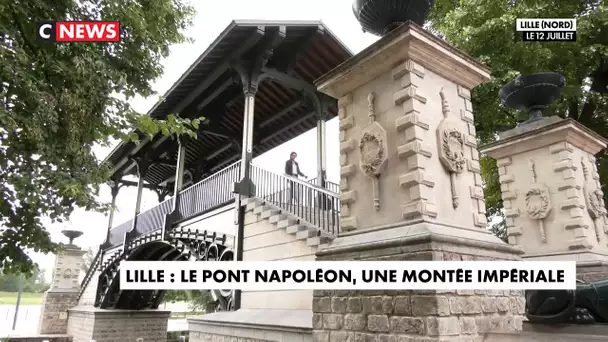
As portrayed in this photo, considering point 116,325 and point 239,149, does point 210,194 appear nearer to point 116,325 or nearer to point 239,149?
point 239,149

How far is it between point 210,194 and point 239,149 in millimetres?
5401

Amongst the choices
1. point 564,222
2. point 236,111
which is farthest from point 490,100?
point 236,111

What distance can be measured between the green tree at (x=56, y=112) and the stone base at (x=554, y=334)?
425 centimetres

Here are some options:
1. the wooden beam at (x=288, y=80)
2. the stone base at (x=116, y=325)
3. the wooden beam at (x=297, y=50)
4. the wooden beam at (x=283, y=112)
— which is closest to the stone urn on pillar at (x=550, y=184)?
the wooden beam at (x=297, y=50)

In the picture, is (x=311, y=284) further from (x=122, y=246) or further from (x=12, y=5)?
(x=122, y=246)

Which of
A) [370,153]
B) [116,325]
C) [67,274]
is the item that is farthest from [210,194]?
[67,274]

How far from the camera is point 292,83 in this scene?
1188cm

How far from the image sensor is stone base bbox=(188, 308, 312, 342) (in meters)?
5.62

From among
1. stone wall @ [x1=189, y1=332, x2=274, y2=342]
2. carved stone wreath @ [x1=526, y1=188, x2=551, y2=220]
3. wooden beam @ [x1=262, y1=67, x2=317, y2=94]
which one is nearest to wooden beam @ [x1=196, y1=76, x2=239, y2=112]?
wooden beam @ [x1=262, y1=67, x2=317, y2=94]

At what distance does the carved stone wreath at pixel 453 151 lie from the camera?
4289 millimetres

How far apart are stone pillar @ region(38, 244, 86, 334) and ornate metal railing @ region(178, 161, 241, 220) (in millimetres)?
12263

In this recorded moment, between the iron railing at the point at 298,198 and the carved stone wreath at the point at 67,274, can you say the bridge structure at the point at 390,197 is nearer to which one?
the iron railing at the point at 298,198

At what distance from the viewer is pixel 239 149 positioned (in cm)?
1664

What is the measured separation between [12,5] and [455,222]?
498 cm
